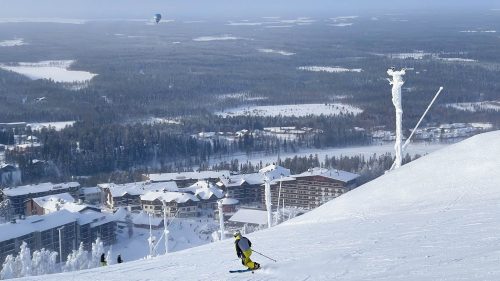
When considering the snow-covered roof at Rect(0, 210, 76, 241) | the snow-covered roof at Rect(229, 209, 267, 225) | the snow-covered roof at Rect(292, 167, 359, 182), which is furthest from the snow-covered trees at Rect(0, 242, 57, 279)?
the snow-covered roof at Rect(292, 167, 359, 182)

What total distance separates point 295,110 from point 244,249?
50.5 meters

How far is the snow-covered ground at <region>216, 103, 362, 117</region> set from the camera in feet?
181

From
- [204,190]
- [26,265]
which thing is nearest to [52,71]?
[204,190]

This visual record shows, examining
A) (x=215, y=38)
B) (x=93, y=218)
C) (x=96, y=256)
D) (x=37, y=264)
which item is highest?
(x=215, y=38)

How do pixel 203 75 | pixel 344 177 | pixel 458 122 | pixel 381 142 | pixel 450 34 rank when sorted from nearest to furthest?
pixel 344 177 → pixel 381 142 → pixel 458 122 → pixel 203 75 → pixel 450 34

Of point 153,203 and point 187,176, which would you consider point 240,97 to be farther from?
point 153,203

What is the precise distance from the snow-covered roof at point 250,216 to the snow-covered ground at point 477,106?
2986cm

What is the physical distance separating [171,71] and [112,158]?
45651 mm

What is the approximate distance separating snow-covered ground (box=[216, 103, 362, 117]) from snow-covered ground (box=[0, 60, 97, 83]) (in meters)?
25.8

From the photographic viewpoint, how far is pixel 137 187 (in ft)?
102

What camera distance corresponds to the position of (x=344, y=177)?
3059cm

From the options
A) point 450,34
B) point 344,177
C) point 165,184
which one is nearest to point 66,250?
point 165,184

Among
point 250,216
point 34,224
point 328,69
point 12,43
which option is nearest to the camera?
point 34,224

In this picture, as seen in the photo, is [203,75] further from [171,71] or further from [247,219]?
[247,219]
